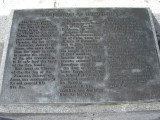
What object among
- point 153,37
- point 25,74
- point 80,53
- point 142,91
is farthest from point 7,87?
point 153,37

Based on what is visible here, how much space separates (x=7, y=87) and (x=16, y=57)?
0.50 m

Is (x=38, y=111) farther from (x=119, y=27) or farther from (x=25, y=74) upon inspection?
(x=119, y=27)

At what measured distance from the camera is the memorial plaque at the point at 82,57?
2.81m

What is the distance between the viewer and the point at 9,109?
2.86 m

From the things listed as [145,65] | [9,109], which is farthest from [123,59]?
[9,109]

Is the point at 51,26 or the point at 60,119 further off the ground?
the point at 51,26

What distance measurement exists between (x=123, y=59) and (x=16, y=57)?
176cm

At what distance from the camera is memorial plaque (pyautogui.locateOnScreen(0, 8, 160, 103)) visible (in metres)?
2.81

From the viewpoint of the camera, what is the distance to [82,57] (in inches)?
119

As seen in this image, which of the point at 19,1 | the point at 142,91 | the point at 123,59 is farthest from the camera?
the point at 19,1

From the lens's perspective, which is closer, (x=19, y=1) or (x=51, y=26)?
(x=51, y=26)

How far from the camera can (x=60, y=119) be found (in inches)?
127

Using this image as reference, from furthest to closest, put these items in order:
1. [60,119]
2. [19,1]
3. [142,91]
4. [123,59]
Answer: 1. [19,1]
2. [60,119]
3. [123,59]
4. [142,91]

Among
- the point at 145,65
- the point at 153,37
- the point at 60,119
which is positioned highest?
the point at 153,37
